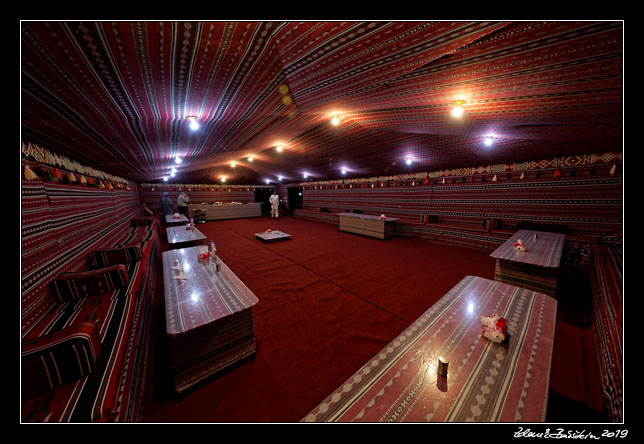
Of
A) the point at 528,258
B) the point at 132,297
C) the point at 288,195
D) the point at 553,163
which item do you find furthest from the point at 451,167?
the point at 288,195

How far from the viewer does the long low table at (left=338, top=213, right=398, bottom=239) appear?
7055 millimetres

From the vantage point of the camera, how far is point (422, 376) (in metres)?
1.10

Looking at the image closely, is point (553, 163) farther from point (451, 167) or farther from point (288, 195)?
point (288, 195)

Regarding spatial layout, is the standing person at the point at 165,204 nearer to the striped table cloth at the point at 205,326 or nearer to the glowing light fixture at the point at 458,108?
the striped table cloth at the point at 205,326

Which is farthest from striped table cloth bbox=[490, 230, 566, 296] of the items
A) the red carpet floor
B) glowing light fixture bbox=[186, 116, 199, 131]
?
glowing light fixture bbox=[186, 116, 199, 131]

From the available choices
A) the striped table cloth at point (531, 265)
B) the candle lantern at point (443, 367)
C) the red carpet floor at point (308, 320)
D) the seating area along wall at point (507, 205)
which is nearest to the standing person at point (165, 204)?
the red carpet floor at point (308, 320)

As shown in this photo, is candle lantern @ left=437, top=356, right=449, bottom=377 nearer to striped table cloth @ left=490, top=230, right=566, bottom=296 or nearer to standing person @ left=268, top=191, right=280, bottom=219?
striped table cloth @ left=490, top=230, right=566, bottom=296

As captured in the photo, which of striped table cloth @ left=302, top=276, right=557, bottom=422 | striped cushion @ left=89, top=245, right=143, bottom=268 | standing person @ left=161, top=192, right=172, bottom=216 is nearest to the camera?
striped table cloth @ left=302, top=276, right=557, bottom=422

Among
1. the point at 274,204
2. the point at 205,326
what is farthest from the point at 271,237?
the point at 274,204

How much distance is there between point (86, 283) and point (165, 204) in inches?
456

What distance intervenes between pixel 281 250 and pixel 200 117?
402 centimetres

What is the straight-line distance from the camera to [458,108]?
8.96 feet

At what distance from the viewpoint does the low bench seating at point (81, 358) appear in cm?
107

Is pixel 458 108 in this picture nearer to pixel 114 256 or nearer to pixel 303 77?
pixel 303 77
